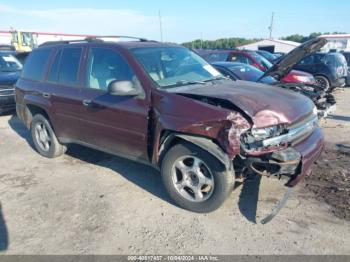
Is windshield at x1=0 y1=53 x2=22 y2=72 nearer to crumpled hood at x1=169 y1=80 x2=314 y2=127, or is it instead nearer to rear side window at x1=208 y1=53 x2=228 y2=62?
rear side window at x1=208 y1=53 x2=228 y2=62

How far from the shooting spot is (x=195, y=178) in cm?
375

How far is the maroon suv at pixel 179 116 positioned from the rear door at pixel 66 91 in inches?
0.6

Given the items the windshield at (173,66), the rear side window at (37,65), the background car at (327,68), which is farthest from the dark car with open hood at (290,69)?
the background car at (327,68)

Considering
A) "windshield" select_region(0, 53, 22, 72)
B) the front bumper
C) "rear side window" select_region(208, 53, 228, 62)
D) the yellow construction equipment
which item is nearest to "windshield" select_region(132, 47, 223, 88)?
the front bumper

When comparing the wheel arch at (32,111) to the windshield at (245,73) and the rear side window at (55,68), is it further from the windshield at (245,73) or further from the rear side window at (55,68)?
the windshield at (245,73)

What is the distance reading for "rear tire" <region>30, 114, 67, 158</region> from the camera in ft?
18.2

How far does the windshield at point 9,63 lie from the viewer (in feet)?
32.0

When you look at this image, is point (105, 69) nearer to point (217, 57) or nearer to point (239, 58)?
point (217, 57)

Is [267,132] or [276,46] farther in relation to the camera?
[276,46]

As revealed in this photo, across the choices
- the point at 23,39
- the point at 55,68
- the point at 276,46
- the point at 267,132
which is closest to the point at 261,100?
the point at 267,132

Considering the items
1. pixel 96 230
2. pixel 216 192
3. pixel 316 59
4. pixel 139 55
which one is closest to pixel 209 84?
pixel 139 55

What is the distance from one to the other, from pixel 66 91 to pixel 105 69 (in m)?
0.84

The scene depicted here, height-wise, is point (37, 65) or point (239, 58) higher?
point (37, 65)

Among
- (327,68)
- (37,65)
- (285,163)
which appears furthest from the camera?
(327,68)
